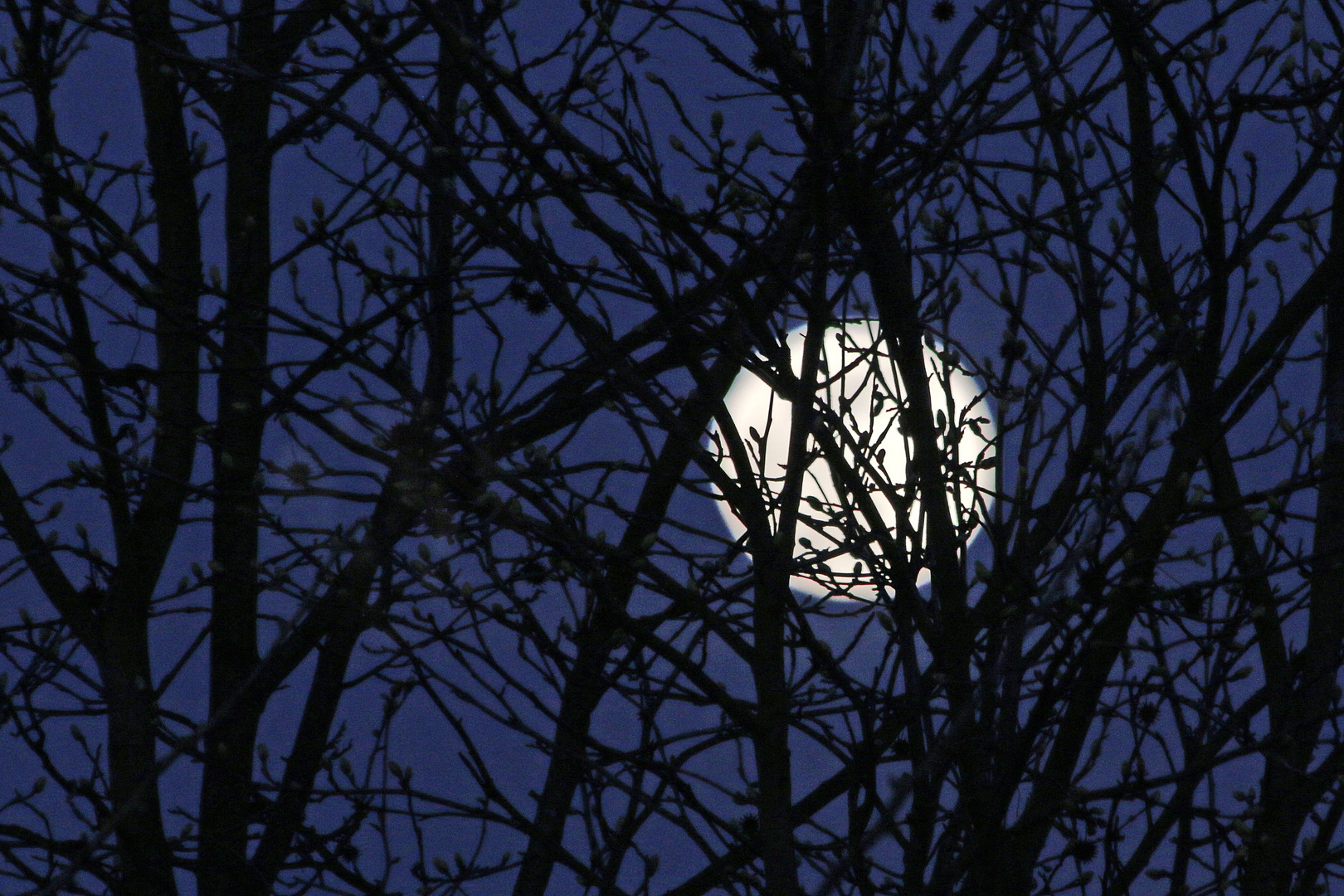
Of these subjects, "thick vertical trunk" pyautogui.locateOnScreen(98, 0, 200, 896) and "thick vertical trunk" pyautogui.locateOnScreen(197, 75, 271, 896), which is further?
"thick vertical trunk" pyautogui.locateOnScreen(197, 75, 271, 896)

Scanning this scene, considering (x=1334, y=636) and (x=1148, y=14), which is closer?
(x=1148, y=14)

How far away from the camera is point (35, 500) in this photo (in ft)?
15.4

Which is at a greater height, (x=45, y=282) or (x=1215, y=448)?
(x=45, y=282)

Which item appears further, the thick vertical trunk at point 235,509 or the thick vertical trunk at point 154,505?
the thick vertical trunk at point 235,509

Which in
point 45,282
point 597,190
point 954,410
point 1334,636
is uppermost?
point 45,282

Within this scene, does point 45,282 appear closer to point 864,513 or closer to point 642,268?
point 642,268

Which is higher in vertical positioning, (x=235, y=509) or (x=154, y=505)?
(x=154, y=505)

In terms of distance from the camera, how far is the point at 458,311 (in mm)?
3328

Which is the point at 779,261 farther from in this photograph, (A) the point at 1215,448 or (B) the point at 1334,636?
(B) the point at 1334,636

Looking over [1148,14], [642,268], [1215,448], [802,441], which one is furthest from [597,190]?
[1215,448]

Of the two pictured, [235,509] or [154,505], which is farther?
[154,505]

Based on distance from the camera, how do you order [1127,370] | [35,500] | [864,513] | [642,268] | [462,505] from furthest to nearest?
[35,500]
[1127,370]
[864,513]
[642,268]
[462,505]

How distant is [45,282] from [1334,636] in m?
4.11

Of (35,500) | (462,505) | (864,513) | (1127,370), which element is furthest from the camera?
(35,500)
